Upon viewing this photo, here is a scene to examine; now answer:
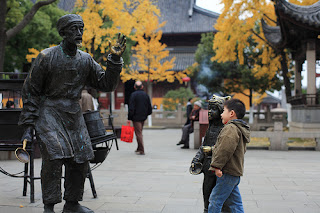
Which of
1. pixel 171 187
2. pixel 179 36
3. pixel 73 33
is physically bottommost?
pixel 171 187

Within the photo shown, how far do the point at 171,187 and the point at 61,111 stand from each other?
2.54 metres

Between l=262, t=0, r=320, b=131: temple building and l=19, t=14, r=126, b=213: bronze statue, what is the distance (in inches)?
409

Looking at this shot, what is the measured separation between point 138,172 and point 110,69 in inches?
139

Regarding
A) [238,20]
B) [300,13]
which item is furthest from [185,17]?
[300,13]

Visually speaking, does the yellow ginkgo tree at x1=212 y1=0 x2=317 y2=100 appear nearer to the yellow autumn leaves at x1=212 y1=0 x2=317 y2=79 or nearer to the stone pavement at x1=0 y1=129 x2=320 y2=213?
the yellow autumn leaves at x1=212 y1=0 x2=317 y2=79

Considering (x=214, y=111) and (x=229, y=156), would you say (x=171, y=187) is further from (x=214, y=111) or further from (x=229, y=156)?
(x=229, y=156)

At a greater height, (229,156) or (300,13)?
(300,13)

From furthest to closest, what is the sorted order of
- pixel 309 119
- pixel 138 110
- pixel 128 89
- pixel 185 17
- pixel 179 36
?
pixel 185 17, pixel 179 36, pixel 128 89, pixel 309 119, pixel 138 110

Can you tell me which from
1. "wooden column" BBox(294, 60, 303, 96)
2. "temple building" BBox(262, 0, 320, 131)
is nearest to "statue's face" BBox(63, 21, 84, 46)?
"temple building" BBox(262, 0, 320, 131)

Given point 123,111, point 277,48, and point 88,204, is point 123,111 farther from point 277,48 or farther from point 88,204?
point 88,204

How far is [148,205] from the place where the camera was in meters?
4.77

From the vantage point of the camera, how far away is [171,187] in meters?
5.89

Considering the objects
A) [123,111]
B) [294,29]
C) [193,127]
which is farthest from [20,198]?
[123,111]

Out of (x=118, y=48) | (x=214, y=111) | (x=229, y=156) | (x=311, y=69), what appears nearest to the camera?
(x=229, y=156)
